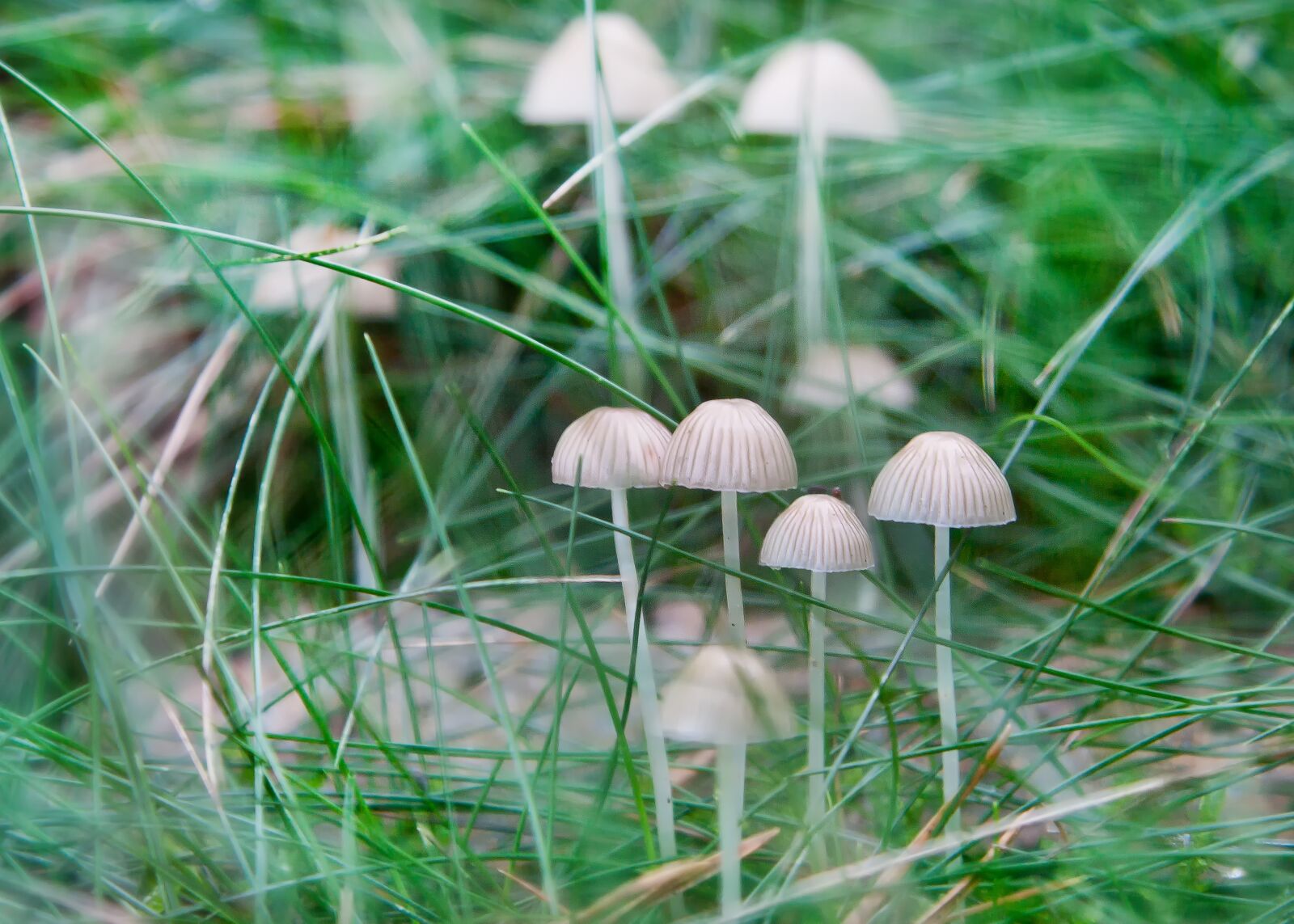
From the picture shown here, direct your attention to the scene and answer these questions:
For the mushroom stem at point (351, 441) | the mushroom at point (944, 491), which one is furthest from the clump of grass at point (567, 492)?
the mushroom at point (944, 491)

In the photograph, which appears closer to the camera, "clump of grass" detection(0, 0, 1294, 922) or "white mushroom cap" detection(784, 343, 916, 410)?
"clump of grass" detection(0, 0, 1294, 922)

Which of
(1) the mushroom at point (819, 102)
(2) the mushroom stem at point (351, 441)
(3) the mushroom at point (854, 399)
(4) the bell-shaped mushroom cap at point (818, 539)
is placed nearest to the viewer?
(4) the bell-shaped mushroom cap at point (818, 539)

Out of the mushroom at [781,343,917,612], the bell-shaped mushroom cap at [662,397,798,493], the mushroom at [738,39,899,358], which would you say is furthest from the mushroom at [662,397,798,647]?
the mushroom at [738,39,899,358]

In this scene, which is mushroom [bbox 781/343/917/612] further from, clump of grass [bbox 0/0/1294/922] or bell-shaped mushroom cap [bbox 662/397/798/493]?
bell-shaped mushroom cap [bbox 662/397/798/493]

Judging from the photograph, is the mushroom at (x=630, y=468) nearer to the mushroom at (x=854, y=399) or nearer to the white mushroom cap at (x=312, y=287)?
the mushroom at (x=854, y=399)

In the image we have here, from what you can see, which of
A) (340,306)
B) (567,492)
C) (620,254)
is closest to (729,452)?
(567,492)
